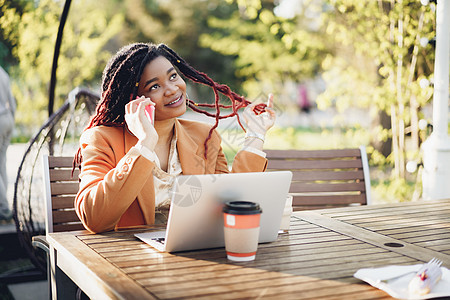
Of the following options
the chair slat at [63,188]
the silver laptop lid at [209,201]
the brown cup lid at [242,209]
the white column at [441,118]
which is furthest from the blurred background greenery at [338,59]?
the brown cup lid at [242,209]

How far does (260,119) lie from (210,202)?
72 cm

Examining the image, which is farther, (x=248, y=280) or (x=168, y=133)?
(x=168, y=133)

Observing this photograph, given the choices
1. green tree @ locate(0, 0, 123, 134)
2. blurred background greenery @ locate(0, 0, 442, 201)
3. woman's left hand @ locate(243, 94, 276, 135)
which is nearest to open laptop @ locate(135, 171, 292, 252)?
woman's left hand @ locate(243, 94, 276, 135)

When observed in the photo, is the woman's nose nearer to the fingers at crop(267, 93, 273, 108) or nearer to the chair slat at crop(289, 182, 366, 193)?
the fingers at crop(267, 93, 273, 108)

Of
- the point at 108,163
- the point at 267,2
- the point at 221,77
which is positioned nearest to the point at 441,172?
the point at 108,163

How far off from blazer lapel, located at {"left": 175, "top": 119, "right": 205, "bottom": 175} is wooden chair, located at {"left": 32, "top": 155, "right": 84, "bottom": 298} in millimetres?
516

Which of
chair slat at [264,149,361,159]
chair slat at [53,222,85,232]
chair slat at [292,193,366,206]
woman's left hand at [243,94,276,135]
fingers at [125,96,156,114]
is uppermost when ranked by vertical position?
fingers at [125,96,156,114]

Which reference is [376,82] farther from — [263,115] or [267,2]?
[267,2]

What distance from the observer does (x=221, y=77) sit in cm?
1886

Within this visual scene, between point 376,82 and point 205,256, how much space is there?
419 cm

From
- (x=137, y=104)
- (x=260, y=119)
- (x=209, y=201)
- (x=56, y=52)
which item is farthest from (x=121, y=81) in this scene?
(x=56, y=52)

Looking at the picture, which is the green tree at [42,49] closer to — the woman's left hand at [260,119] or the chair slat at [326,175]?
the chair slat at [326,175]

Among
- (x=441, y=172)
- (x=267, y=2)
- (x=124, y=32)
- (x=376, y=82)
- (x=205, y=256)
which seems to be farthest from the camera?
(x=124, y=32)

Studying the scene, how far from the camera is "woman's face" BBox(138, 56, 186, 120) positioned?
6.61 ft
